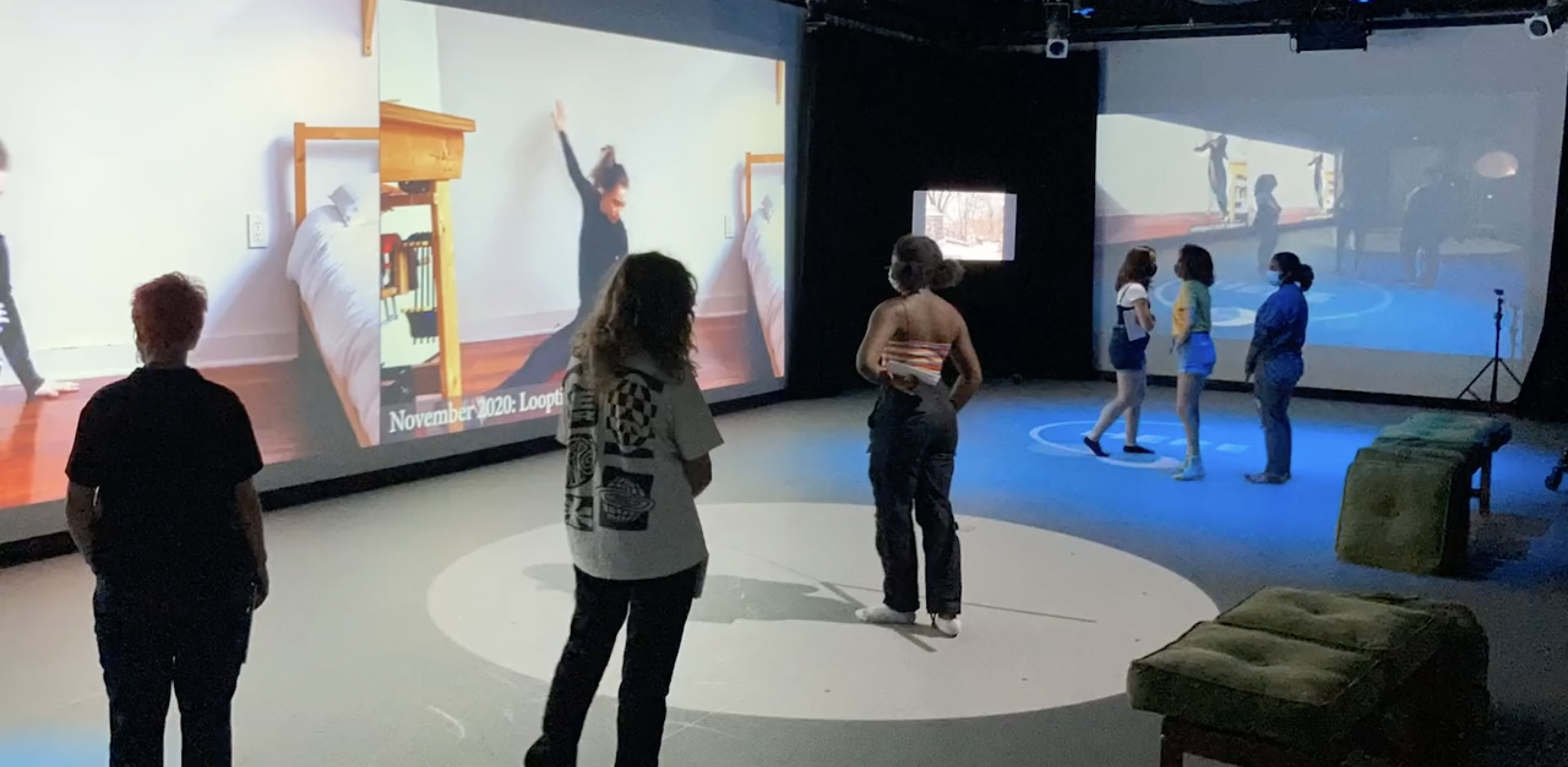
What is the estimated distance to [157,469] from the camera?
8.52 ft

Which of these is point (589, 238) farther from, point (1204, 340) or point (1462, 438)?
point (1462, 438)

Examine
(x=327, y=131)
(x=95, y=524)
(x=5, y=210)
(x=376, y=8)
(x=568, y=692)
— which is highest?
(x=376, y=8)

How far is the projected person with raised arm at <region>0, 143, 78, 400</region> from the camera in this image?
5477 mm

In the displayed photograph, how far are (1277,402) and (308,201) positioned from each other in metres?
5.23

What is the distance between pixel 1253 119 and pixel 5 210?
9.54 meters

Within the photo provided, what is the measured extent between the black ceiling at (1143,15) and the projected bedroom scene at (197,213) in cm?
465

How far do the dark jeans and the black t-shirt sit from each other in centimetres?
599

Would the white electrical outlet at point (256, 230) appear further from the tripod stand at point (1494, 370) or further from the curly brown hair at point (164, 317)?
the tripod stand at point (1494, 370)

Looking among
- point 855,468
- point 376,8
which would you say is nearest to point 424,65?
point 376,8

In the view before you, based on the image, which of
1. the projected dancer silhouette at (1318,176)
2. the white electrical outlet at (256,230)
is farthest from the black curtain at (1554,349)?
the white electrical outlet at (256,230)

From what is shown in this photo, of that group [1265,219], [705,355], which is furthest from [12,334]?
[1265,219]

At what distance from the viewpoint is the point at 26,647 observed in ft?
15.0

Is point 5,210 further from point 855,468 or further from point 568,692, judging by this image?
point 855,468

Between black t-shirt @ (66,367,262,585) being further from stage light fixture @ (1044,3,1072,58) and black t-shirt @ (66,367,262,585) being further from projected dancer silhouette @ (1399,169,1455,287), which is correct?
projected dancer silhouette @ (1399,169,1455,287)
